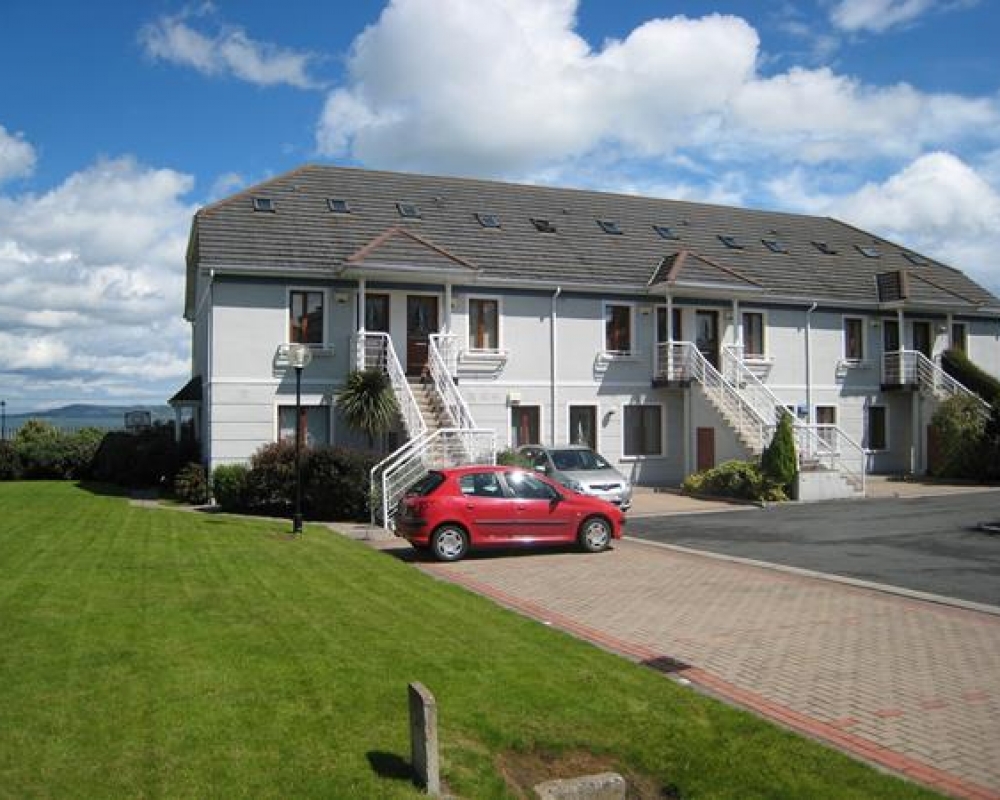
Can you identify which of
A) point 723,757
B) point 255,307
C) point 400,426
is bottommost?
point 723,757

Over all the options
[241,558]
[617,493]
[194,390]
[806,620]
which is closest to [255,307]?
[194,390]

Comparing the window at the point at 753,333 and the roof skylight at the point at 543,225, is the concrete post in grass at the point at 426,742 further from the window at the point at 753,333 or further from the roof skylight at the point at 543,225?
the window at the point at 753,333

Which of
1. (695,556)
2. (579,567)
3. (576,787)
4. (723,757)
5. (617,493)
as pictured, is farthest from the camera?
(617,493)

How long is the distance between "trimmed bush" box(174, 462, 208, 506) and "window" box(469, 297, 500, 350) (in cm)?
812

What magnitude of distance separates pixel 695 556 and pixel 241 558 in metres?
7.00

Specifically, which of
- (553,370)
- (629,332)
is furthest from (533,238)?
(553,370)

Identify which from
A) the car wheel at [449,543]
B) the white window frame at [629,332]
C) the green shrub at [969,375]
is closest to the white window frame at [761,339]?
the white window frame at [629,332]

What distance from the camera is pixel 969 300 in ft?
105

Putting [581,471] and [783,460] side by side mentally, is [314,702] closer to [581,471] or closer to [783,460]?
[581,471]

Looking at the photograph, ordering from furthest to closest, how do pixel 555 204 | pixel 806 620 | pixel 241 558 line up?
A: pixel 555 204, pixel 241 558, pixel 806 620

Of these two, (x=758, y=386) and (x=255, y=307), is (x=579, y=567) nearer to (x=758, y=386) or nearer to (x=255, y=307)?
(x=255, y=307)

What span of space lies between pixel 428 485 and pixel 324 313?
10.5 metres

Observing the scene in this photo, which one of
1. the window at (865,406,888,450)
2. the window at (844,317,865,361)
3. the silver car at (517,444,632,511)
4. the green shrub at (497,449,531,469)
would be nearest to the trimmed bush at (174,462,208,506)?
the green shrub at (497,449,531,469)

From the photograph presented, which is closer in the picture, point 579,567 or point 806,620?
point 806,620
